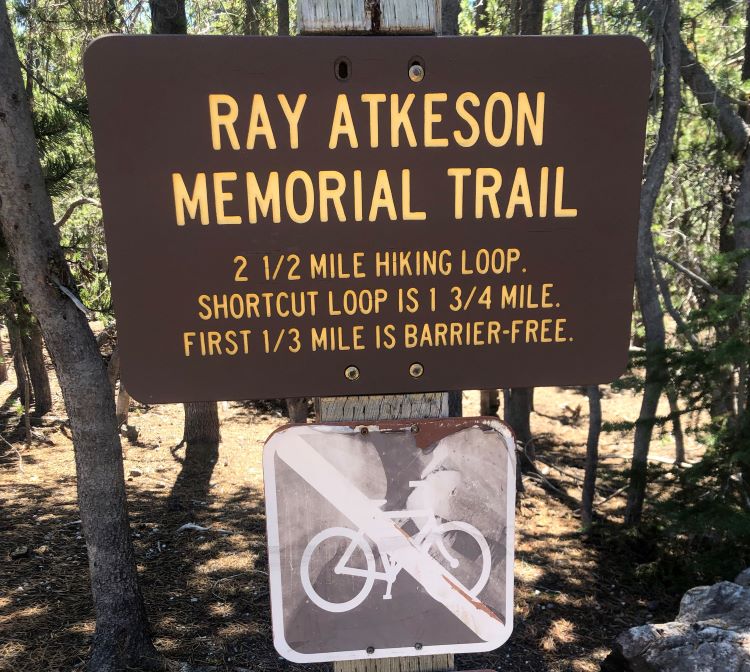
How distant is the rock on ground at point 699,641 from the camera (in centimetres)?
311

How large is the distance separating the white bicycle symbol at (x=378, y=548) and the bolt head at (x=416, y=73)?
0.98 m

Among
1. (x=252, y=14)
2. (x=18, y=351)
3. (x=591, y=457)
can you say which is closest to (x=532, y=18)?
(x=252, y=14)

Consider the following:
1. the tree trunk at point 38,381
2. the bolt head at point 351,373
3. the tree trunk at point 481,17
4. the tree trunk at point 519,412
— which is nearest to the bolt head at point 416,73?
the bolt head at point 351,373

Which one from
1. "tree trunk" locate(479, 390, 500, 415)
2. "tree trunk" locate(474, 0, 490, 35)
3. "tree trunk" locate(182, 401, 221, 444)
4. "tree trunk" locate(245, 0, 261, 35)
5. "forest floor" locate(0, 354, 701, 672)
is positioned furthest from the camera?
"tree trunk" locate(479, 390, 500, 415)

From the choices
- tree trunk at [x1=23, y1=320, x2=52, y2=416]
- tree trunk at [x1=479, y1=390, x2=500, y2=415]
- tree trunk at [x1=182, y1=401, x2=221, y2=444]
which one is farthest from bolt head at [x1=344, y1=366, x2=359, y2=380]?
tree trunk at [x1=23, y1=320, x2=52, y2=416]

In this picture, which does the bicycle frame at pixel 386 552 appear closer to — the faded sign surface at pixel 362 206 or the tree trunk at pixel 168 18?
the faded sign surface at pixel 362 206

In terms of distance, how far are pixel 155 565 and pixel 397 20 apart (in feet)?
18.8

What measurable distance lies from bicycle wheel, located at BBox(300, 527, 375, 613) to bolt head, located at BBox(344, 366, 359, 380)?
1.36 feet

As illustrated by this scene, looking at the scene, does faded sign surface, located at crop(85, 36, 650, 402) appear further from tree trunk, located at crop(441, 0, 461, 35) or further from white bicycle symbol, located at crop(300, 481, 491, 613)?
tree trunk, located at crop(441, 0, 461, 35)

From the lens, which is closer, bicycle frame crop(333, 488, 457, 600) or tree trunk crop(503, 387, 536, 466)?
bicycle frame crop(333, 488, 457, 600)

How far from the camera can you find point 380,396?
5.09 feet

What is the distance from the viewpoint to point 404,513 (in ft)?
5.11

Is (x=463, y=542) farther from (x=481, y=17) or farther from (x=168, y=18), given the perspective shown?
(x=481, y=17)

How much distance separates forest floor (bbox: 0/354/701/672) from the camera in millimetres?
4652
